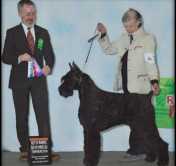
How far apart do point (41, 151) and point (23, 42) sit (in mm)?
918

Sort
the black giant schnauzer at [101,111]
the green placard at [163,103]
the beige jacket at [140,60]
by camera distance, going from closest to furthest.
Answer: the black giant schnauzer at [101,111], the beige jacket at [140,60], the green placard at [163,103]

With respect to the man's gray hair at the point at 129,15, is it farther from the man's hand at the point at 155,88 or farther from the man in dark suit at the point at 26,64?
the man in dark suit at the point at 26,64

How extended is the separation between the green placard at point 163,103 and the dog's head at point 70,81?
0.72 metres

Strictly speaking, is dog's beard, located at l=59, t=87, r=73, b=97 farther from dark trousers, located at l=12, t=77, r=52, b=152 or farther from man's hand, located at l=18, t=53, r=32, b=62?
man's hand, located at l=18, t=53, r=32, b=62

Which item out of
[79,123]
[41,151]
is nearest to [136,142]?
[79,123]

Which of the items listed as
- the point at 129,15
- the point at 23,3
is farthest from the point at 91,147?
the point at 23,3

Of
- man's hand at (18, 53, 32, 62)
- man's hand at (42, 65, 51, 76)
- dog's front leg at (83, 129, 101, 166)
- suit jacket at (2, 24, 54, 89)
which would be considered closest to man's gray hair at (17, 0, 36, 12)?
suit jacket at (2, 24, 54, 89)

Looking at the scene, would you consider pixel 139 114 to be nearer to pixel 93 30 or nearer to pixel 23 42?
pixel 93 30

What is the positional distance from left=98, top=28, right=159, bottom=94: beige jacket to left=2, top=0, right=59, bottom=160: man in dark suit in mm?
510

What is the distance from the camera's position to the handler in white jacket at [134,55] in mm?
3820

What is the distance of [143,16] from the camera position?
12.7 ft

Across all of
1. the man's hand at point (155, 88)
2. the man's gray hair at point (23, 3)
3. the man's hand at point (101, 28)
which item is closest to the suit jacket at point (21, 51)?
the man's gray hair at point (23, 3)

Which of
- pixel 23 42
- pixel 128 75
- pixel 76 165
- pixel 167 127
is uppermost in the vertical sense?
pixel 23 42

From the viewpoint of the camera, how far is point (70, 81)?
3.71 m
